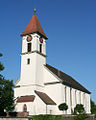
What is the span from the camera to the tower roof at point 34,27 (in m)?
42.8

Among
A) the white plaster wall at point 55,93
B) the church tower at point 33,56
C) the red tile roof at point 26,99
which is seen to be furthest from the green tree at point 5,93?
the white plaster wall at point 55,93

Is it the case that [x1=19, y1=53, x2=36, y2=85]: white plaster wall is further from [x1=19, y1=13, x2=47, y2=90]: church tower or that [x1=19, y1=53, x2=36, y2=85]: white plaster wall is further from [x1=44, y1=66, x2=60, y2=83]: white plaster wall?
[x1=44, y1=66, x2=60, y2=83]: white plaster wall

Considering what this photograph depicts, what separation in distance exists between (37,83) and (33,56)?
5819 millimetres

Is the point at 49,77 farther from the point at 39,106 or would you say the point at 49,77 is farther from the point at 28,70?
the point at 39,106

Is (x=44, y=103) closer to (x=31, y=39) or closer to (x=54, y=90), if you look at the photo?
(x=54, y=90)

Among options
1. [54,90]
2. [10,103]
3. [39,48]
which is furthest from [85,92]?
[10,103]

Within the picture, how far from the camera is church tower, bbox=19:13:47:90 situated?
131ft

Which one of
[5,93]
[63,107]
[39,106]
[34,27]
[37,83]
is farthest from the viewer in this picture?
[34,27]

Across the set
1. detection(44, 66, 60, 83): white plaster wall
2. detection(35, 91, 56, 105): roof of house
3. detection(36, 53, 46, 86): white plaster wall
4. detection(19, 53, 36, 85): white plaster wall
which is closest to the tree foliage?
detection(35, 91, 56, 105): roof of house

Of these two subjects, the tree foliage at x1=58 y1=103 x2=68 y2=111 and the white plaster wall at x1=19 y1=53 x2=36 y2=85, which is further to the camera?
the white plaster wall at x1=19 y1=53 x2=36 y2=85

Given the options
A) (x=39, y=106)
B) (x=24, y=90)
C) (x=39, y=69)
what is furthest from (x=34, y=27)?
(x=39, y=106)

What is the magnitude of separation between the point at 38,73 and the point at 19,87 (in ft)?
17.0

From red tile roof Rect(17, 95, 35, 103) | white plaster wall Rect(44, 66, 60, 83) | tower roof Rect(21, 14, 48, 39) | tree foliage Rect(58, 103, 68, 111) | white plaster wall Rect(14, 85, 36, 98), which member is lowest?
tree foliage Rect(58, 103, 68, 111)

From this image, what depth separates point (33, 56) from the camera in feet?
135
